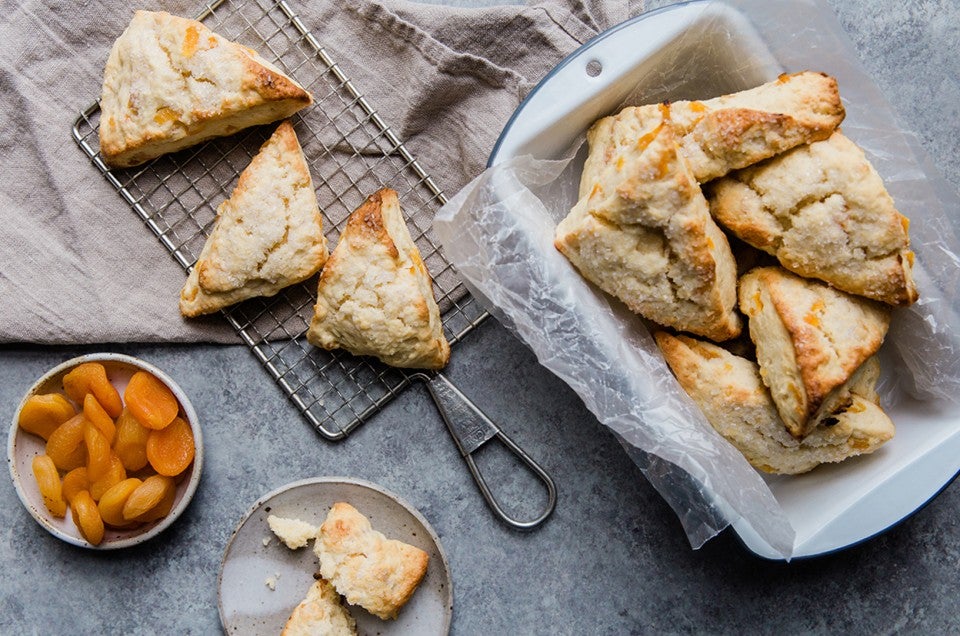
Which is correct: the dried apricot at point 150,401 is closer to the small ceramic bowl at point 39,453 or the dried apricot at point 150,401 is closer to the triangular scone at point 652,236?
the small ceramic bowl at point 39,453

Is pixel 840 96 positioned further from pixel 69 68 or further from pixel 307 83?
pixel 69 68

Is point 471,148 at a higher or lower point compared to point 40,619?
higher

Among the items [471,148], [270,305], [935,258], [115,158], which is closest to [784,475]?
[935,258]

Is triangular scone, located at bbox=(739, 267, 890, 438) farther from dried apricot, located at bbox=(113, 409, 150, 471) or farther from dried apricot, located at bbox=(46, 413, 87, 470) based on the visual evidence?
dried apricot, located at bbox=(46, 413, 87, 470)

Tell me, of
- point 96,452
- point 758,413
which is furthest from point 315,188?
point 758,413

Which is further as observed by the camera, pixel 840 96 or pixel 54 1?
pixel 54 1

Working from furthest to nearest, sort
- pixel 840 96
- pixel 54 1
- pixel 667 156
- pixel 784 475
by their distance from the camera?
pixel 54 1, pixel 784 475, pixel 840 96, pixel 667 156

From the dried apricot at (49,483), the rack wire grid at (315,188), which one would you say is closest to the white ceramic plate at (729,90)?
the rack wire grid at (315,188)
